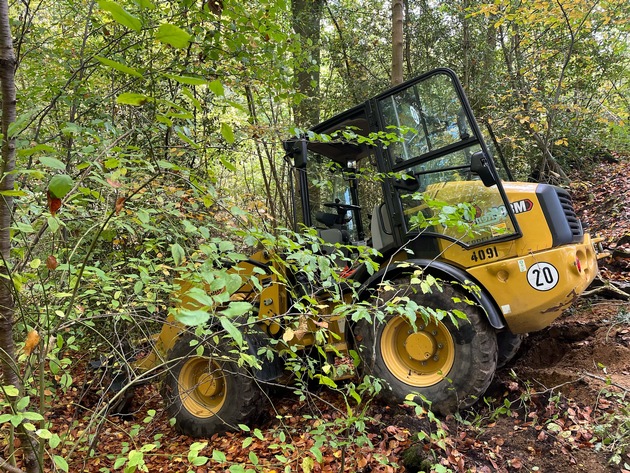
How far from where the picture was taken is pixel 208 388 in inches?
151

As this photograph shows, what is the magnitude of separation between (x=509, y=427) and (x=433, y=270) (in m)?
1.22

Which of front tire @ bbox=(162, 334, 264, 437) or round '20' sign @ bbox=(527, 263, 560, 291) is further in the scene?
front tire @ bbox=(162, 334, 264, 437)

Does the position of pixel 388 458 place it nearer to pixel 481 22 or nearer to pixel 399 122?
pixel 399 122

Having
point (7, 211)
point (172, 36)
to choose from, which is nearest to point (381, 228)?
point (7, 211)

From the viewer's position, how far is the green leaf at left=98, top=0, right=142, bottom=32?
855 mm

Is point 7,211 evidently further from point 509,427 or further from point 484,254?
point 509,427

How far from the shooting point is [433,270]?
3193 millimetres

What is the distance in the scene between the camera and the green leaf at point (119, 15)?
0.85m

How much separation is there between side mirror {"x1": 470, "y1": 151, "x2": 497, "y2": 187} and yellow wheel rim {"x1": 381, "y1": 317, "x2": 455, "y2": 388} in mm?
1147

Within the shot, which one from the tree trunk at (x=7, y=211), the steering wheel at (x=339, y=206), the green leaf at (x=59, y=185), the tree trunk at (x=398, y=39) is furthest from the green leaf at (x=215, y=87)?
the tree trunk at (x=398, y=39)

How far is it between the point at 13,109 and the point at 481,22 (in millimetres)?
8713

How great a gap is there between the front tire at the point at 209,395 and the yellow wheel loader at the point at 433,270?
13 mm

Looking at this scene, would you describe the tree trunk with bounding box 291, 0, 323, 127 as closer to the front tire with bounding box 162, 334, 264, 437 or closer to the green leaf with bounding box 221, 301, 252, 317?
the front tire with bounding box 162, 334, 264, 437

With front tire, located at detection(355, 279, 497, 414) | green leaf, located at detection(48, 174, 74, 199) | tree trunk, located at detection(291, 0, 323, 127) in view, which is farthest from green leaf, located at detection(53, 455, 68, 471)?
tree trunk, located at detection(291, 0, 323, 127)
